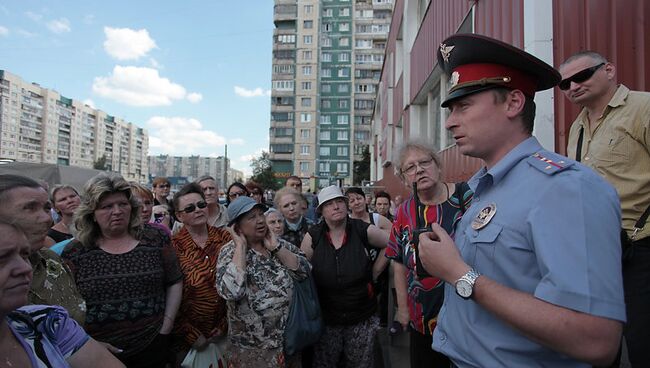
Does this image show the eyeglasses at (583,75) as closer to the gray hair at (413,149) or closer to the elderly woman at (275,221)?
the gray hair at (413,149)

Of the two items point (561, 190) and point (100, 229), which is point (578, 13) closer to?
point (561, 190)

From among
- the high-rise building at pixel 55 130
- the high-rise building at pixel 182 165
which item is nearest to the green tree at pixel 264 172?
the high-rise building at pixel 55 130

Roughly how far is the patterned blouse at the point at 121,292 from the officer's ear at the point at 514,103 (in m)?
2.62

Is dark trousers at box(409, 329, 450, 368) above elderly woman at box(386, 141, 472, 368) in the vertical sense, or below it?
below

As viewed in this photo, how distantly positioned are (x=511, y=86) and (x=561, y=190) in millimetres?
418

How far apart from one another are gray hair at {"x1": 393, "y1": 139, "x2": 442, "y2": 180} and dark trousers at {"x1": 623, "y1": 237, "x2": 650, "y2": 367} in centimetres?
145

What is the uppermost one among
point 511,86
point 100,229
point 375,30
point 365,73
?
point 375,30

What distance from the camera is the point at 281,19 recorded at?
67.1 metres

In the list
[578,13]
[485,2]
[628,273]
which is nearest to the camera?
[628,273]

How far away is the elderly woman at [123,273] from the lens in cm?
270

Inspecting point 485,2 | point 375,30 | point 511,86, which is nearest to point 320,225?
point 511,86

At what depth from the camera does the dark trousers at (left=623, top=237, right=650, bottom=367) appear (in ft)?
6.16

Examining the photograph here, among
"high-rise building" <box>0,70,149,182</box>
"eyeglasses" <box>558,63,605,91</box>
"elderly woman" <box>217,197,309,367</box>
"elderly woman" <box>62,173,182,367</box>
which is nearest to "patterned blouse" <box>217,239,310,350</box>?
"elderly woman" <box>217,197,309,367</box>

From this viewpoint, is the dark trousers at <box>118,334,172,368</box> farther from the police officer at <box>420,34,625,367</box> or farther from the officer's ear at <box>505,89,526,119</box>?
the officer's ear at <box>505,89,526,119</box>
